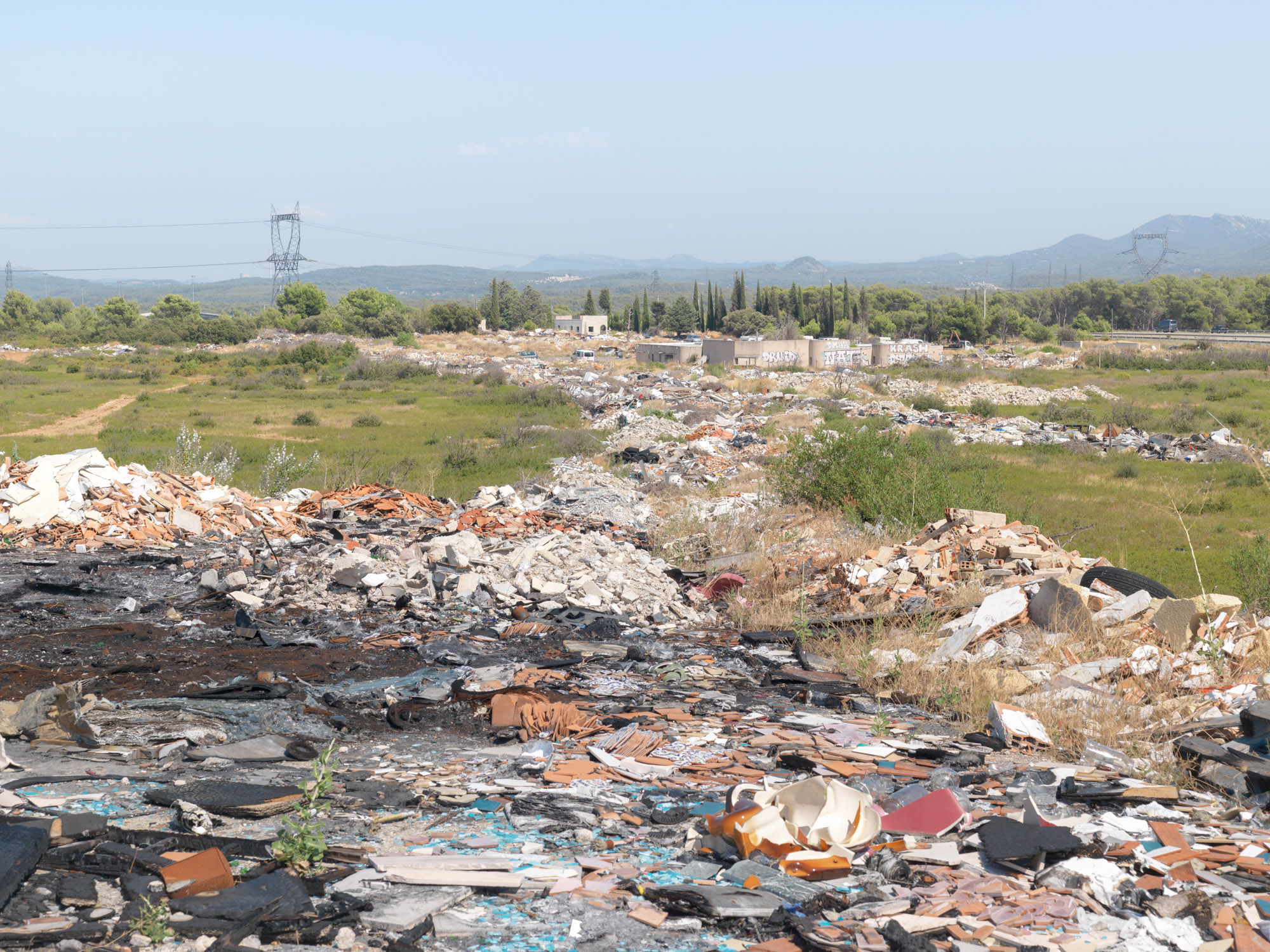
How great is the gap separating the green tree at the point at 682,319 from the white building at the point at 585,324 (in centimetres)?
723

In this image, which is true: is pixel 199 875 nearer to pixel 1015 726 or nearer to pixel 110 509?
pixel 1015 726

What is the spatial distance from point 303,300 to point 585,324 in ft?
125

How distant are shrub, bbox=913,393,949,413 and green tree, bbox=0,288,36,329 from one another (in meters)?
103

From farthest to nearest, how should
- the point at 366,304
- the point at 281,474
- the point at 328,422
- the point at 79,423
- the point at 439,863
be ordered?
1. the point at 366,304
2. the point at 328,422
3. the point at 79,423
4. the point at 281,474
5. the point at 439,863

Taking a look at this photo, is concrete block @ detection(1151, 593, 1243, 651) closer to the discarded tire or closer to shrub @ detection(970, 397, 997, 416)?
the discarded tire

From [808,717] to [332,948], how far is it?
12.2ft

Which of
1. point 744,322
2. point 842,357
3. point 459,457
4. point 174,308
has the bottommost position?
point 459,457

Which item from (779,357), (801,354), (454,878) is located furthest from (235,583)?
(801,354)

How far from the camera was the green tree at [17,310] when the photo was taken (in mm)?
104688

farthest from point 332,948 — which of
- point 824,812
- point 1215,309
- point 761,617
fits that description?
point 1215,309

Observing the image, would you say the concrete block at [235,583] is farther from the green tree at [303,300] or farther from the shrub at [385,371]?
the green tree at [303,300]

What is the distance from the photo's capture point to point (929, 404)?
3991 cm

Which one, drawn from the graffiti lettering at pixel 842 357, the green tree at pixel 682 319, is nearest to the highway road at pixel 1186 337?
the graffiti lettering at pixel 842 357

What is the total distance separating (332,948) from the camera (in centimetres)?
305
